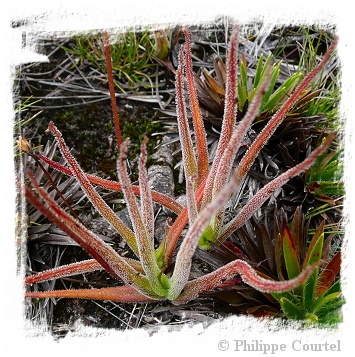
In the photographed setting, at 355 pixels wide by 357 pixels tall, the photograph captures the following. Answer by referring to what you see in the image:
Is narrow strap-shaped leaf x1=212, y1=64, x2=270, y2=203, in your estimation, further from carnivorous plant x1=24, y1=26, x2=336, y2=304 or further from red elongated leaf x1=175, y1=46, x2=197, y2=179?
red elongated leaf x1=175, y1=46, x2=197, y2=179

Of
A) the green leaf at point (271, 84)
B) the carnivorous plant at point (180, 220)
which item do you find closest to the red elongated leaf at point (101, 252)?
the carnivorous plant at point (180, 220)

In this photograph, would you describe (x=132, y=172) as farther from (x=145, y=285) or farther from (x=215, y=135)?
(x=145, y=285)

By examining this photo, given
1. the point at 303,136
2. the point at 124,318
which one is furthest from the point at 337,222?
the point at 124,318

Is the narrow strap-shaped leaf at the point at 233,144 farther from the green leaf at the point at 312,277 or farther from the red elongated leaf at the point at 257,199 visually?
the green leaf at the point at 312,277

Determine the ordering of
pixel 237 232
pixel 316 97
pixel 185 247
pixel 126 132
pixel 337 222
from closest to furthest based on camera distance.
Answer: pixel 185 247, pixel 237 232, pixel 337 222, pixel 316 97, pixel 126 132

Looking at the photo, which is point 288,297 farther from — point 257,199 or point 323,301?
point 257,199

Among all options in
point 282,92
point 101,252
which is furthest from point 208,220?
point 282,92
